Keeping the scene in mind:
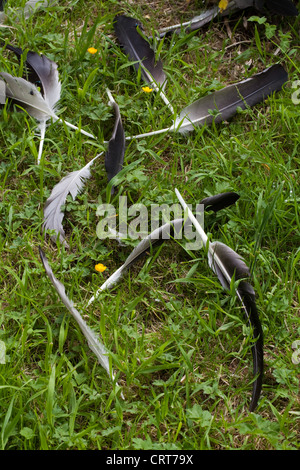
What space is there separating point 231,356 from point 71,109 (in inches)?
57.4

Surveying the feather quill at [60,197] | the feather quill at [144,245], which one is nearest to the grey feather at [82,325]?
the feather quill at [144,245]

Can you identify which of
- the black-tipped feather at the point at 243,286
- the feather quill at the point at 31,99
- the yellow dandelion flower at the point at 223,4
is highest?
the feather quill at the point at 31,99

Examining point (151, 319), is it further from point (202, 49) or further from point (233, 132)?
point (202, 49)

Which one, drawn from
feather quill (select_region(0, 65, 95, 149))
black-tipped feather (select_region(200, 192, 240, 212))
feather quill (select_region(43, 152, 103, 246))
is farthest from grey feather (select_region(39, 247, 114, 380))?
feather quill (select_region(0, 65, 95, 149))

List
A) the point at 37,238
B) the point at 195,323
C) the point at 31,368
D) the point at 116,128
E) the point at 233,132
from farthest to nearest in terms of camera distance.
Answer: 1. the point at 233,132
2. the point at 116,128
3. the point at 37,238
4. the point at 195,323
5. the point at 31,368

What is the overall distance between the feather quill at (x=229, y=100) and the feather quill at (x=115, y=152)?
110 millimetres

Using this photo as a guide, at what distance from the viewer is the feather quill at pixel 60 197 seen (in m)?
2.44

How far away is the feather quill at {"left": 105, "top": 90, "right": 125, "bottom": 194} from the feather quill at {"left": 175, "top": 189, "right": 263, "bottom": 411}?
0.35 meters

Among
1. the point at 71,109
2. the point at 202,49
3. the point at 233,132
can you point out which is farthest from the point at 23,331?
the point at 202,49

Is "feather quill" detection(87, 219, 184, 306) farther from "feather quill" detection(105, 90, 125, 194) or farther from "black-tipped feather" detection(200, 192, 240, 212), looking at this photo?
"feather quill" detection(105, 90, 125, 194)

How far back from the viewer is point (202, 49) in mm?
A: 3184

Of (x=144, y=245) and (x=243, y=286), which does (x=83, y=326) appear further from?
(x=243, y=286)

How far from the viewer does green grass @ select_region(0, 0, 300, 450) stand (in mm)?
1985

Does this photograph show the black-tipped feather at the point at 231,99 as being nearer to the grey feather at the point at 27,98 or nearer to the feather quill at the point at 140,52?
the feather quill at the point at 140,52
